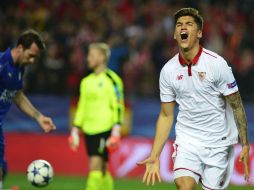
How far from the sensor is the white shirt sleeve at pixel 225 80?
21.3 feet

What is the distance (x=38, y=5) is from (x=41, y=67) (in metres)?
2.21

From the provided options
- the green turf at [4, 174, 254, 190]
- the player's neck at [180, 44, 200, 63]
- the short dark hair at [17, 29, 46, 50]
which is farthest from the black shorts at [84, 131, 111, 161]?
the player's neck at [180, 44, 200, 63]

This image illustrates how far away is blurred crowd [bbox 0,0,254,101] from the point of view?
14.3 meters

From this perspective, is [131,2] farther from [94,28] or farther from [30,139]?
A: [30,139]

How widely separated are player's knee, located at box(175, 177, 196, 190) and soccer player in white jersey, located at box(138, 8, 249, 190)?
0.20ft

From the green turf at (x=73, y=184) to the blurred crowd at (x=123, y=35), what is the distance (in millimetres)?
1892

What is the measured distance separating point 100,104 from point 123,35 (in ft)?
15.2

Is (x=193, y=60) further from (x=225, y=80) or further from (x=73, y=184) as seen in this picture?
(x=73, y=184)

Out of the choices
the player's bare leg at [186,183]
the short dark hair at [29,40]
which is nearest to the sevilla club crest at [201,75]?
the player's bare leg at [186,183]

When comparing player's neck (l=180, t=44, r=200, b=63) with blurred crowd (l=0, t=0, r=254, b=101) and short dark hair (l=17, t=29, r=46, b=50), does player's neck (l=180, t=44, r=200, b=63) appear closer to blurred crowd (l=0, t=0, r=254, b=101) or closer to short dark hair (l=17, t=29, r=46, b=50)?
short dark hair (l=17, t=29, r=46, b=50)

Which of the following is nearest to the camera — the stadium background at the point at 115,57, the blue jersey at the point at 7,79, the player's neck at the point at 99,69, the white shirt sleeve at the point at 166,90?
the white shirt sleeve at the point at 166,90

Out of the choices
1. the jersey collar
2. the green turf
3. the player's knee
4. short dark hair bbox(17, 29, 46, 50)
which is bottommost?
the green turf

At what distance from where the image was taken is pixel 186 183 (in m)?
6.32

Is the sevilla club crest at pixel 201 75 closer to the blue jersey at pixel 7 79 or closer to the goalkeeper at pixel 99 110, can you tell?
the blue jersey at pixel 7 79
